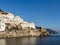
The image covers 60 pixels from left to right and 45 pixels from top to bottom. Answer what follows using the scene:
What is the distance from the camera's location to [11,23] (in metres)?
130

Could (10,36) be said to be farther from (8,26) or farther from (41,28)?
(41,28)

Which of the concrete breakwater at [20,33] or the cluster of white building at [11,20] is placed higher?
the cluster of white building at [11,20]

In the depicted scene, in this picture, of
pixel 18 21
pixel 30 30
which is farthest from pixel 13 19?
pixel 30 30

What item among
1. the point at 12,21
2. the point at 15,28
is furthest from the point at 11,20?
the point at 15,28

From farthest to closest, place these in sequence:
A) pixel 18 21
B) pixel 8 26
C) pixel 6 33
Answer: pixel 18 21
pixel 8 26
pixel 6 33

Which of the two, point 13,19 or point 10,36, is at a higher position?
point 13,19

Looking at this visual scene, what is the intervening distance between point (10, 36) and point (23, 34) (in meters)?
8.55

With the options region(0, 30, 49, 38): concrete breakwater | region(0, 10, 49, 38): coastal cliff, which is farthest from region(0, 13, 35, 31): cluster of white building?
region(0, 30, 49, 38): concrete breakwater

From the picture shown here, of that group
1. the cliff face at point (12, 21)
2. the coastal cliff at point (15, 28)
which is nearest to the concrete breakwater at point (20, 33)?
the coastal cliff at point (15, 28)

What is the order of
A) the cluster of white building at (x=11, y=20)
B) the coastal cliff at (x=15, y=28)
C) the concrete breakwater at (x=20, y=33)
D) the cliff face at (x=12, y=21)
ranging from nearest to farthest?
the concrete breakwater at (x=20, y=33) < the coastal cliff at (x=15, y=28) < the cliff face at (x=12, y=21) < the cluster of white building at (x=11, y=20)

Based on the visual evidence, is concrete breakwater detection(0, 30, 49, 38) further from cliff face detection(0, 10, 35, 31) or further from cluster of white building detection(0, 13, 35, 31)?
cluster of white building detection(0, 13, 35, 31)

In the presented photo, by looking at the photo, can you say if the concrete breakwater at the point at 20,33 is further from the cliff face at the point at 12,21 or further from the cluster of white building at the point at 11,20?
the cluster of white building at the point at 11,20

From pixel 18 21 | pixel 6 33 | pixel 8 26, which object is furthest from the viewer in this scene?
pixel 18 21

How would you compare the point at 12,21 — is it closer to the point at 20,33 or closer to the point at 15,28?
the point at 15,28
